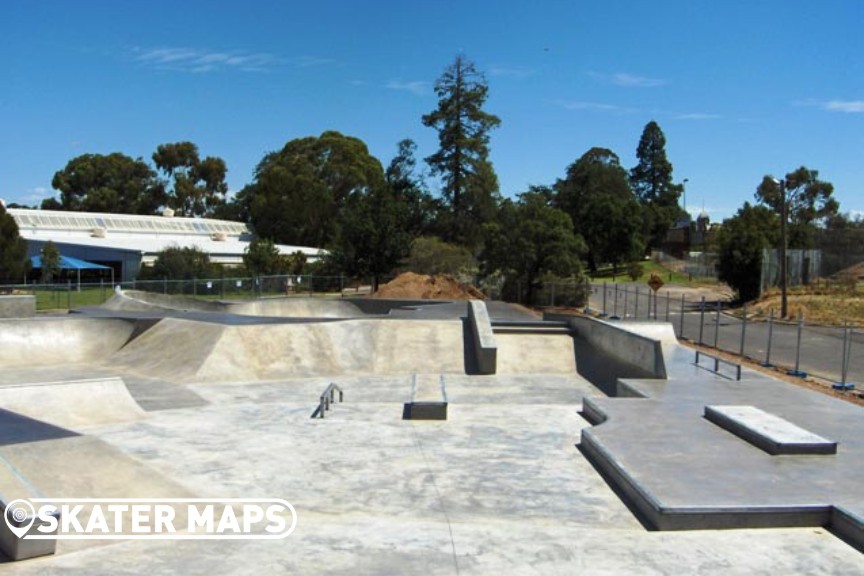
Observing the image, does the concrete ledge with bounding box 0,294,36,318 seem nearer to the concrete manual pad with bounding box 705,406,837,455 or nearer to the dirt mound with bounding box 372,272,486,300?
the dirt mound with bounding box 372,272,486,300

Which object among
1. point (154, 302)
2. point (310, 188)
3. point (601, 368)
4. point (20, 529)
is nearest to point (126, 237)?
point (310, 188)

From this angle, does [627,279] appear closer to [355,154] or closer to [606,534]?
[355,154]

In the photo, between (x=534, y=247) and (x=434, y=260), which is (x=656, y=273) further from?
(x=534, y=247)

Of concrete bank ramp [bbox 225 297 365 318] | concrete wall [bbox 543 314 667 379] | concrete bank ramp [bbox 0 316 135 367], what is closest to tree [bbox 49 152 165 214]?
concrete bank ramp [bbox 225 297 365 318]

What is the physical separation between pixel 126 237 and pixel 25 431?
2162 inches

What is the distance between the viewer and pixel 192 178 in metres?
90.4

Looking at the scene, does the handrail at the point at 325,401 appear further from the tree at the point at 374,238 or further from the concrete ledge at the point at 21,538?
the tree at the point at 374,238

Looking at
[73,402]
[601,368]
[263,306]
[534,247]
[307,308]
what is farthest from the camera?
[534,247]

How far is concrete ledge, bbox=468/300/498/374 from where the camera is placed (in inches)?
666

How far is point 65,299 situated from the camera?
30078 millimetres

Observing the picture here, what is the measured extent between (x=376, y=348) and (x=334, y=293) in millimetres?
25652

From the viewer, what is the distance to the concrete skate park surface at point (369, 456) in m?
5.54

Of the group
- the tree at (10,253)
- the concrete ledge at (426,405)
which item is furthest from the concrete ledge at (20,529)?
the tree at (10,253)

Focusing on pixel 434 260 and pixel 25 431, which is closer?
pixel 25 431
